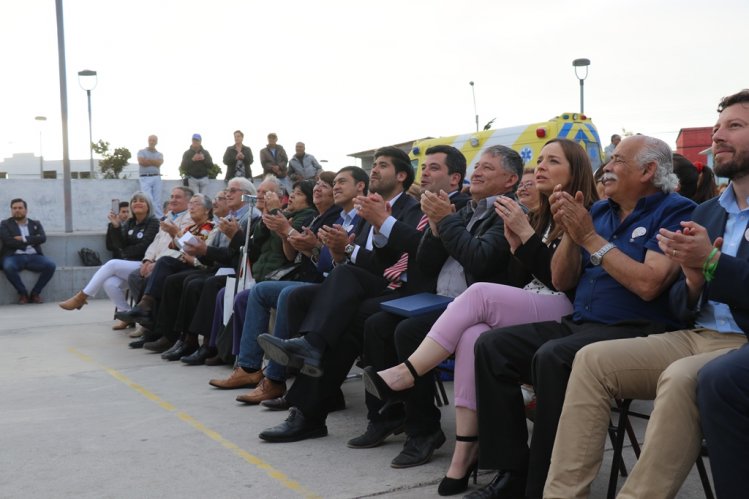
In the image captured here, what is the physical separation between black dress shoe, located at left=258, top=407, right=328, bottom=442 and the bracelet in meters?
2.55

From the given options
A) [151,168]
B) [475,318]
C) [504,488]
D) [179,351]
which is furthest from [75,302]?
[151,168]

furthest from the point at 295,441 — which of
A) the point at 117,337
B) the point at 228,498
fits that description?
the point at 117,337

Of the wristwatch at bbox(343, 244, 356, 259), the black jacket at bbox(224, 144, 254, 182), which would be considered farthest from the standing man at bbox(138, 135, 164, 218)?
the wristwatch at bbox(343, 244, 356, 259)

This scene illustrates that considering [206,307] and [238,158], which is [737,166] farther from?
[238,158]

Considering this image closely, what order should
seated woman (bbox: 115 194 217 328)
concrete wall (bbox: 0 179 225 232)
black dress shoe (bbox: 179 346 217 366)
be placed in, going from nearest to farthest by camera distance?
black dress shoe (bbox: 179 346 217 366)
seated woman (bbox: 115 194 217 328)
concrete wall (bbox: 0 179 225 232)

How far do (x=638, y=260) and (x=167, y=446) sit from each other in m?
2.76

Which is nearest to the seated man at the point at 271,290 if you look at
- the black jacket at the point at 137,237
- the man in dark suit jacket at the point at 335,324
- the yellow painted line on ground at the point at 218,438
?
the yellow painted line on ground at the point at 218,438

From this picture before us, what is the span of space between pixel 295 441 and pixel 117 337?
4.82 meters

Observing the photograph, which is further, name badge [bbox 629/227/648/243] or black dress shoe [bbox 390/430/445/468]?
black dress shoe [bbox 390/430/445/468]

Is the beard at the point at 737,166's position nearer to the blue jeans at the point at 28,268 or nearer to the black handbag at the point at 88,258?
the blue jeans at the point at 28,268

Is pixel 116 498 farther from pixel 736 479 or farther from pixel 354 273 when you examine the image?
pixel 736 479

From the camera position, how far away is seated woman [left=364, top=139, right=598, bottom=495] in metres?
3.67

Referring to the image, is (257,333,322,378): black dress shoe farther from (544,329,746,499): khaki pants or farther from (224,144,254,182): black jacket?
(224,144,254,182): black jacket

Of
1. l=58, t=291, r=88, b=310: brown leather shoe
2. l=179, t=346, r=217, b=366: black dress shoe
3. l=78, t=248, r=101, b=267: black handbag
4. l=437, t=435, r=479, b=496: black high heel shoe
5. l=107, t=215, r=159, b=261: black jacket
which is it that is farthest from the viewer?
l=78, t=248, r=101, b=267: black handbag
